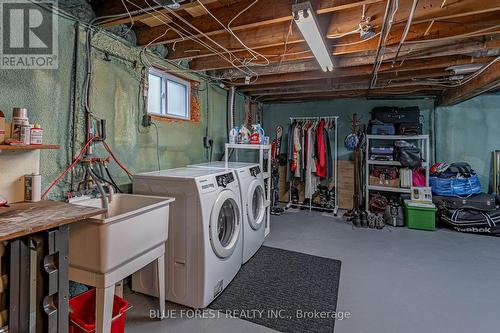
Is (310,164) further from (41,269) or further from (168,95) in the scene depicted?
(41,269)

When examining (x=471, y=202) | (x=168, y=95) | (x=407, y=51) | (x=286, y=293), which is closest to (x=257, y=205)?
(x=286, y=293)

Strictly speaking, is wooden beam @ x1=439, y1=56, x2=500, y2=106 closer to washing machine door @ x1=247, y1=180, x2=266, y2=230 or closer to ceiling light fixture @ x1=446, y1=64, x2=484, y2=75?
ceiling light fixture @ x1=446, y1=64, x2=484, y2=75

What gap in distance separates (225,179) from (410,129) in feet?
11.7

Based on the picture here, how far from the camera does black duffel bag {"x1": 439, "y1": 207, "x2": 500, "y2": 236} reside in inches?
139

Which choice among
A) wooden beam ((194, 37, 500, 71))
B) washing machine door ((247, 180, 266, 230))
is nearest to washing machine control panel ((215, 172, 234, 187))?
washing machine door ((247, 180, 266, 230))

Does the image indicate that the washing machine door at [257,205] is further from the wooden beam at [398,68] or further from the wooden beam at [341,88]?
the wooden beam at [341,88]

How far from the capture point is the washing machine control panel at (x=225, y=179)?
2.19 m

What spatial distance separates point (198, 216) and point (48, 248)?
36.9 inches

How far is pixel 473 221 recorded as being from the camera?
3.60 m

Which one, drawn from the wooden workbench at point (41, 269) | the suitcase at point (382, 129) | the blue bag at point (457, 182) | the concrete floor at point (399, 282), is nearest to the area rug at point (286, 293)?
the concrete floor at point (399, 282)

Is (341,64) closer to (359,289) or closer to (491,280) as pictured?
(359,289)

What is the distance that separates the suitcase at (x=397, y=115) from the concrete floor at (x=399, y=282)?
1.83 metres

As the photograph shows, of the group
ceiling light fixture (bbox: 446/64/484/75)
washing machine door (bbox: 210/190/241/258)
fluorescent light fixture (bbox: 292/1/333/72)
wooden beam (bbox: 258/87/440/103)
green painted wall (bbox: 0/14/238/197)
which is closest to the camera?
fluorescent light fixture (bbox: 292/1/333/72)

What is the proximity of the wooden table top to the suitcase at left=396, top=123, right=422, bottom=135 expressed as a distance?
459 cm
